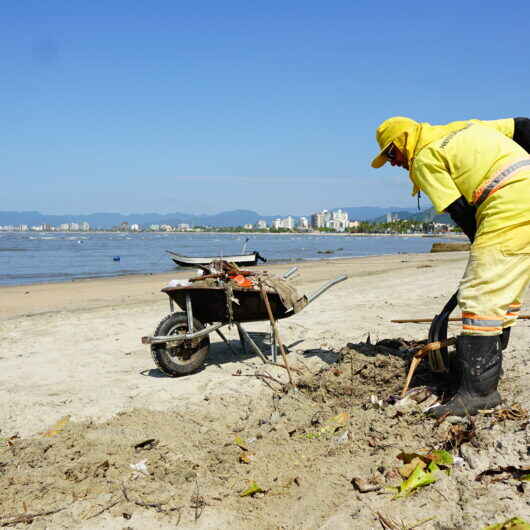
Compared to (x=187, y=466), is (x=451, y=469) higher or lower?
higher

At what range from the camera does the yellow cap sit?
3.26 m

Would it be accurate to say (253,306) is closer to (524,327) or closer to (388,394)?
(388,394)

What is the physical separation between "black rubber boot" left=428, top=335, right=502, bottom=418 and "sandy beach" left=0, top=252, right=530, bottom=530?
101 mm

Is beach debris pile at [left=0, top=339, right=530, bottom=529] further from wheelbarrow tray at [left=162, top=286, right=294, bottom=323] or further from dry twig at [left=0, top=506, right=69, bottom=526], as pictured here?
wheelbarrow tray at [left=162, top=286, right=294, bottom=323]

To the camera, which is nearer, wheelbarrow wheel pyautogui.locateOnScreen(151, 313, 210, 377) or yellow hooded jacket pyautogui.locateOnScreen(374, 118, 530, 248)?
yellow hooded jacket pyautogui.locateOnScreen(374, 118, 530, 248)

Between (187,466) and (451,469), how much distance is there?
1484mm

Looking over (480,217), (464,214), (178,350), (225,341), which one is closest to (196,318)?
(178,350)

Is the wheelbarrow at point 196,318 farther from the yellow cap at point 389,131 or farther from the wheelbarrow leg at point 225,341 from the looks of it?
the yellow cap at point 389,131

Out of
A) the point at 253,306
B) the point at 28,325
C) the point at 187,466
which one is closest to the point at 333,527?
the point at 187,466

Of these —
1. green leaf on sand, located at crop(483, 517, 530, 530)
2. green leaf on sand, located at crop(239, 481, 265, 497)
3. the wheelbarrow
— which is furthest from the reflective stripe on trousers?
the wheelbarrow

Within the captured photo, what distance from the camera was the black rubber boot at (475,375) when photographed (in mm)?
2980

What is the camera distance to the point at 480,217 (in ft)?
9.85

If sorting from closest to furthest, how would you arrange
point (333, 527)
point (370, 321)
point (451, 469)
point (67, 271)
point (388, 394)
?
point (333, 527)
point (451, 469)
point (388, 394)
point (370, 321)
point (67, 271)

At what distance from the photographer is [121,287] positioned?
49.7 ft
